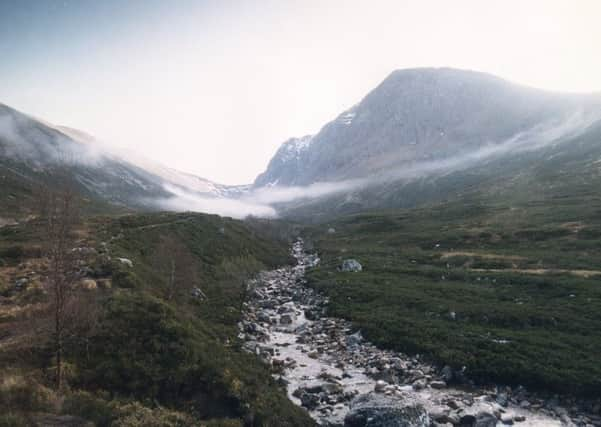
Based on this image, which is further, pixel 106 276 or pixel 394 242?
pixel 394 242

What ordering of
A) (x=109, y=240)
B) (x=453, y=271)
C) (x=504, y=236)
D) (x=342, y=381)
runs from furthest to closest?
(x=504, y=236)
(x=453, y=271)
(x=109, y=240)
(x=342, y=381)

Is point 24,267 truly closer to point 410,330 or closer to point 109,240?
point 109,240

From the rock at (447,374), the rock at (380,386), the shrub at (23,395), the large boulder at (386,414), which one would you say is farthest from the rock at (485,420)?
the shrub at (23,395)

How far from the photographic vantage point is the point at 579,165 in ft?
472

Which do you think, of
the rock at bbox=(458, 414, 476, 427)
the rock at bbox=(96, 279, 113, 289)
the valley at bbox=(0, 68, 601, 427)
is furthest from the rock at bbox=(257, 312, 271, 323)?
the rock at bbox=(458, 414, 476, 427)

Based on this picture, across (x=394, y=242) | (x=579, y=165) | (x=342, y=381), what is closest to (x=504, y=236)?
(x=394, y=242)

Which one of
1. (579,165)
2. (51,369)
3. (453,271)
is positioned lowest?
(453,271)

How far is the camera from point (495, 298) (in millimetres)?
35688

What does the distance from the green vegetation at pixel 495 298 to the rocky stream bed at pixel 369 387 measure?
161 centimetres

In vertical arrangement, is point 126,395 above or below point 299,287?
above

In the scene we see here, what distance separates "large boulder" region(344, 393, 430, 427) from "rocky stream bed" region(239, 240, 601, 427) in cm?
4

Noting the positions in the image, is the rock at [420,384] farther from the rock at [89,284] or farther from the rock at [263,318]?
the rock at [89,284]

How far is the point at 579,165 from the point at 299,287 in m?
156

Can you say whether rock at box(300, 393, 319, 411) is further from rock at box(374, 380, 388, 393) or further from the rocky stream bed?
rock at box(374, 380, 388, 393)
